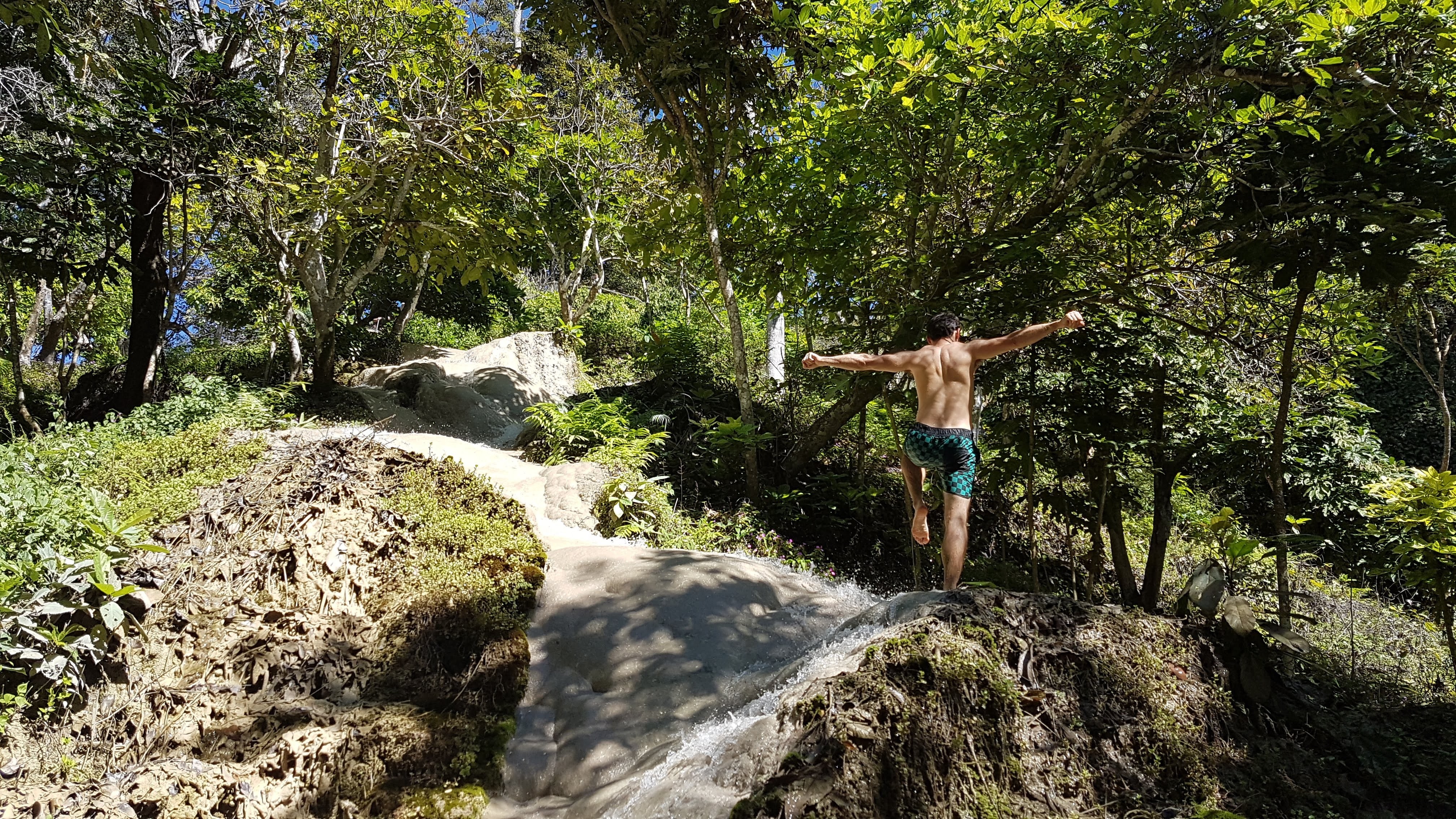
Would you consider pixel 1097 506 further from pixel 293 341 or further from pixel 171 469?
pixel 293 341

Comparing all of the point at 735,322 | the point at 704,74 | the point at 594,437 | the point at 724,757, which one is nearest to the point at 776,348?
the point at 735,322

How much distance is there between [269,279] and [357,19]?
514 cm

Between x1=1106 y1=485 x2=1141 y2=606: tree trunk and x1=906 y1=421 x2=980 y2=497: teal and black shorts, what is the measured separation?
280cm

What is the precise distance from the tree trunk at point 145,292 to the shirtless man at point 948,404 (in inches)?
376

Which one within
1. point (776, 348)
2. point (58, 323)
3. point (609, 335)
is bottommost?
point (58, 323)

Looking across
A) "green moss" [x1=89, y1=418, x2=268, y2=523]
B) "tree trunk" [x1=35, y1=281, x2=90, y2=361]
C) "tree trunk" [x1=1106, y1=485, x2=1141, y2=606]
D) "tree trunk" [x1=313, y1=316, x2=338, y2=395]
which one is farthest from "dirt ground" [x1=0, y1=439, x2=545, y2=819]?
"tree trunk" [x1=35, y1=281, x2=90, y2=361]

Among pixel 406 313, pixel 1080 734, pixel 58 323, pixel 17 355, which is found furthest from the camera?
pixel 406 313

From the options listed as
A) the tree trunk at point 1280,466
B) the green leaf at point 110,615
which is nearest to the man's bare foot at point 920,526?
the tree trunk at point 1280,466

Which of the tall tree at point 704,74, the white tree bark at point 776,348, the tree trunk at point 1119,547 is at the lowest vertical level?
the tree trunk at point 1119,547

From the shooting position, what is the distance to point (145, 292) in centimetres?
898

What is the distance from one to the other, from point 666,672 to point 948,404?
8.13 ft

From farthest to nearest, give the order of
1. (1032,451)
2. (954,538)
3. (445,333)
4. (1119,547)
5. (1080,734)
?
(445,333) → (1119,547) → (1032,451) → (954,538) → (1080,734)

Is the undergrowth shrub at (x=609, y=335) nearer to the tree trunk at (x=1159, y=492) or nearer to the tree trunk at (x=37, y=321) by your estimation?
the tree trunk at (x=37, y=321)

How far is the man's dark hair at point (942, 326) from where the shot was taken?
4277mm
